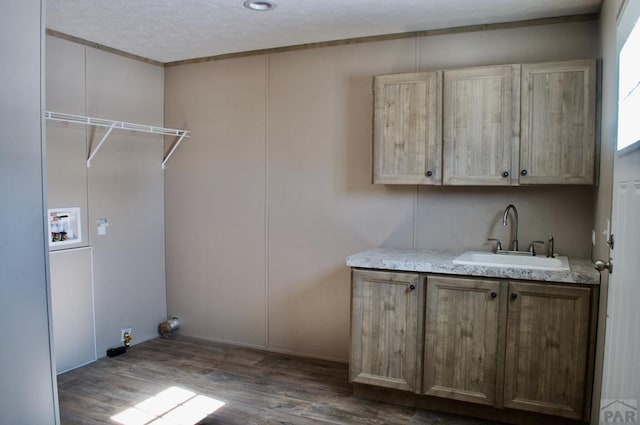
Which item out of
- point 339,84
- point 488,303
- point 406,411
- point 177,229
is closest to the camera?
point 488,303

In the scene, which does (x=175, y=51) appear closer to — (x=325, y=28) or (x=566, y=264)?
(x=325, y=28)

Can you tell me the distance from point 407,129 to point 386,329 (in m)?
1.29

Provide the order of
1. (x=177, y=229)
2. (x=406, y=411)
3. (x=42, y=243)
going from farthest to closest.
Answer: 1. (x=177, y=229)
2. (x=406, y=411)
3. (x=42, y=243)

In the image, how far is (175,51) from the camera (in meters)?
3.89

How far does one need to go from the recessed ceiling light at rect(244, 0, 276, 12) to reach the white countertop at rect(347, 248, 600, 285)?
1.64m

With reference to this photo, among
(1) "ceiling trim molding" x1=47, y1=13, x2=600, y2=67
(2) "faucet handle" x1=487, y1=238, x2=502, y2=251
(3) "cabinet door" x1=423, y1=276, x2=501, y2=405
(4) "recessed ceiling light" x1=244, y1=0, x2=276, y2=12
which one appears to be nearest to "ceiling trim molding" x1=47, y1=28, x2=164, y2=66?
(1) "ceiling trim molding" x1=47, y1=13, x2=600, y2=67

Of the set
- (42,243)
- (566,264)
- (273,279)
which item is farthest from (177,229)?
(566,264)

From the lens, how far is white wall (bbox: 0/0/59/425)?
4.94ft

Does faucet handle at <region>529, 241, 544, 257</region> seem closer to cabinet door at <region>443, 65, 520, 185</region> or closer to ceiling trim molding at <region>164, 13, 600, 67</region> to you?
cabinet door at <region>443, 65, 520, 185</region>

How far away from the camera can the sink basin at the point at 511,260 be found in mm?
2830

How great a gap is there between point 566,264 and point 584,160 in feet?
1.99

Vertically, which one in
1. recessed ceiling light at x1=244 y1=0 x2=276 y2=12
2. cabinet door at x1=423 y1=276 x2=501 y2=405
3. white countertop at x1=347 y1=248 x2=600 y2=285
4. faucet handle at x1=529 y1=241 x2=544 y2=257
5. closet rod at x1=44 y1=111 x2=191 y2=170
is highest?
recessed ceiling light at x1=244 y1=0 x2=276 y2=12

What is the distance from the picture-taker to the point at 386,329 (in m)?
2.95

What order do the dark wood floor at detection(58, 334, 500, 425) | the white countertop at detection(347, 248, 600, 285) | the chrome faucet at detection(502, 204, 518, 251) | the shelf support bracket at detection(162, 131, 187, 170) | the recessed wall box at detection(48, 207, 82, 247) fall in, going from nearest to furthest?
the white countertop at detection(347, 248, 600, 285), the dark wood floor at detection(58, 334, 500, 425), the chrome faucet at detection(502, 204, 518, 251), the recessed wall box at detection(48, 207, 82, 247), the shelf support bracket at detection(162, 131, 187, 170)
